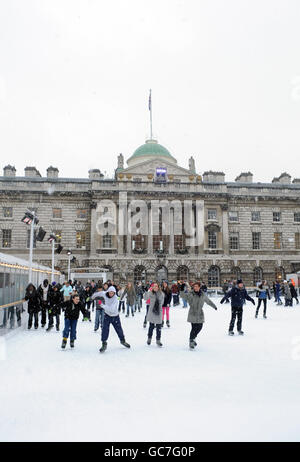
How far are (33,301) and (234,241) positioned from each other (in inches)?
1384

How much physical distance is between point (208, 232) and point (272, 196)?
33.1 ft

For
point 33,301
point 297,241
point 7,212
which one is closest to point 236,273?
point 297,241

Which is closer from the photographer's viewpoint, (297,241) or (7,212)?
(7,212)

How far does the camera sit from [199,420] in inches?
172

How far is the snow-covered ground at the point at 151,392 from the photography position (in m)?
4.10

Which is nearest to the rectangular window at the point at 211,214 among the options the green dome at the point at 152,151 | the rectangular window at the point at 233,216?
the rectangular window at the point at 233,216

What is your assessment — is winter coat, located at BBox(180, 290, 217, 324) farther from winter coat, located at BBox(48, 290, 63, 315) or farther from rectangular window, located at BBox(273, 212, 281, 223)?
rectangular window, located at BBox(273, 212, 281, 223)

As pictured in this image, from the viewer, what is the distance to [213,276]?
42.8m

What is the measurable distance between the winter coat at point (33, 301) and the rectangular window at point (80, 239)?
29.5 meters

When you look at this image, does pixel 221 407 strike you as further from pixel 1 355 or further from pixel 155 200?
pixel 155 200

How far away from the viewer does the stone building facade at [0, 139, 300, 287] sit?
41750 millimetres

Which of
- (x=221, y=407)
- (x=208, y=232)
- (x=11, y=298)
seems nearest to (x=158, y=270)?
(x=208, y=232)

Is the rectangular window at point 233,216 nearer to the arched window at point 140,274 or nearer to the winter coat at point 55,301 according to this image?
the arched window at point 140,274

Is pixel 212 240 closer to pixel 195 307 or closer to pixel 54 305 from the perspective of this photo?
pixel 54 305
